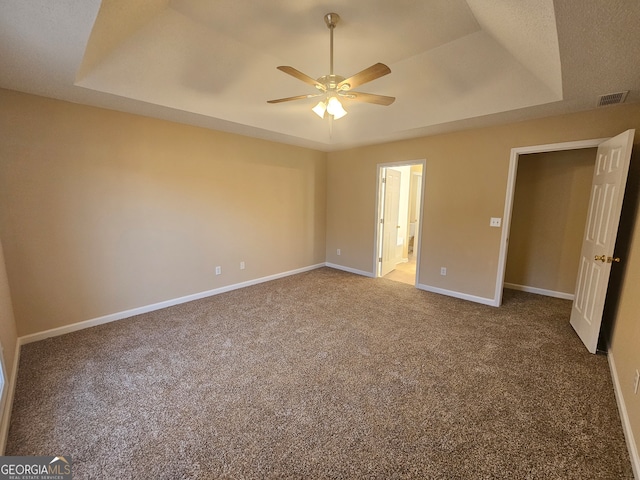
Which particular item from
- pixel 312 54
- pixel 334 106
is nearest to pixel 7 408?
pixel 334 106

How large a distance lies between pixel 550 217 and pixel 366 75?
12.4 feet

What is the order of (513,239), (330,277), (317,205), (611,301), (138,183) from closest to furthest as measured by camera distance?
(611,301), (138,183), (513,239), (330,277), (317,205)

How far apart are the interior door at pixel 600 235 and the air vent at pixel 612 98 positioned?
0.37 m

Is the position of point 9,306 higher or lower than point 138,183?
lower

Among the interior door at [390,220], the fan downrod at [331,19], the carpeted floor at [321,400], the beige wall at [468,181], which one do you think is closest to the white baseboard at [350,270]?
the interior door at [390,220]

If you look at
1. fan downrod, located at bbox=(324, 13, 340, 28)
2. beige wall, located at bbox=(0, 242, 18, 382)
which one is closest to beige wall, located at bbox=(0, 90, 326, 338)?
beige wall, located at bbox=(0, 242, 18, 382)

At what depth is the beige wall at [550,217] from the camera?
3.65 m

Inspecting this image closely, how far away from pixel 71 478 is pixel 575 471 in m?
2.67

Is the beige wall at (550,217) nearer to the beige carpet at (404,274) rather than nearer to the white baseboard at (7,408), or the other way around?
the beige carpet at (404,274)

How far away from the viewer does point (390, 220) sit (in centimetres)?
509

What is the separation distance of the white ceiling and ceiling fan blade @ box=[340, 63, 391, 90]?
0.67 meters

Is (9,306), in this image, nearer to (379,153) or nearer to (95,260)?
(95,260)

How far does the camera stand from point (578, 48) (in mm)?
1723

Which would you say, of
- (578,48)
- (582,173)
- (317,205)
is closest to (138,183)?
(317,205)
